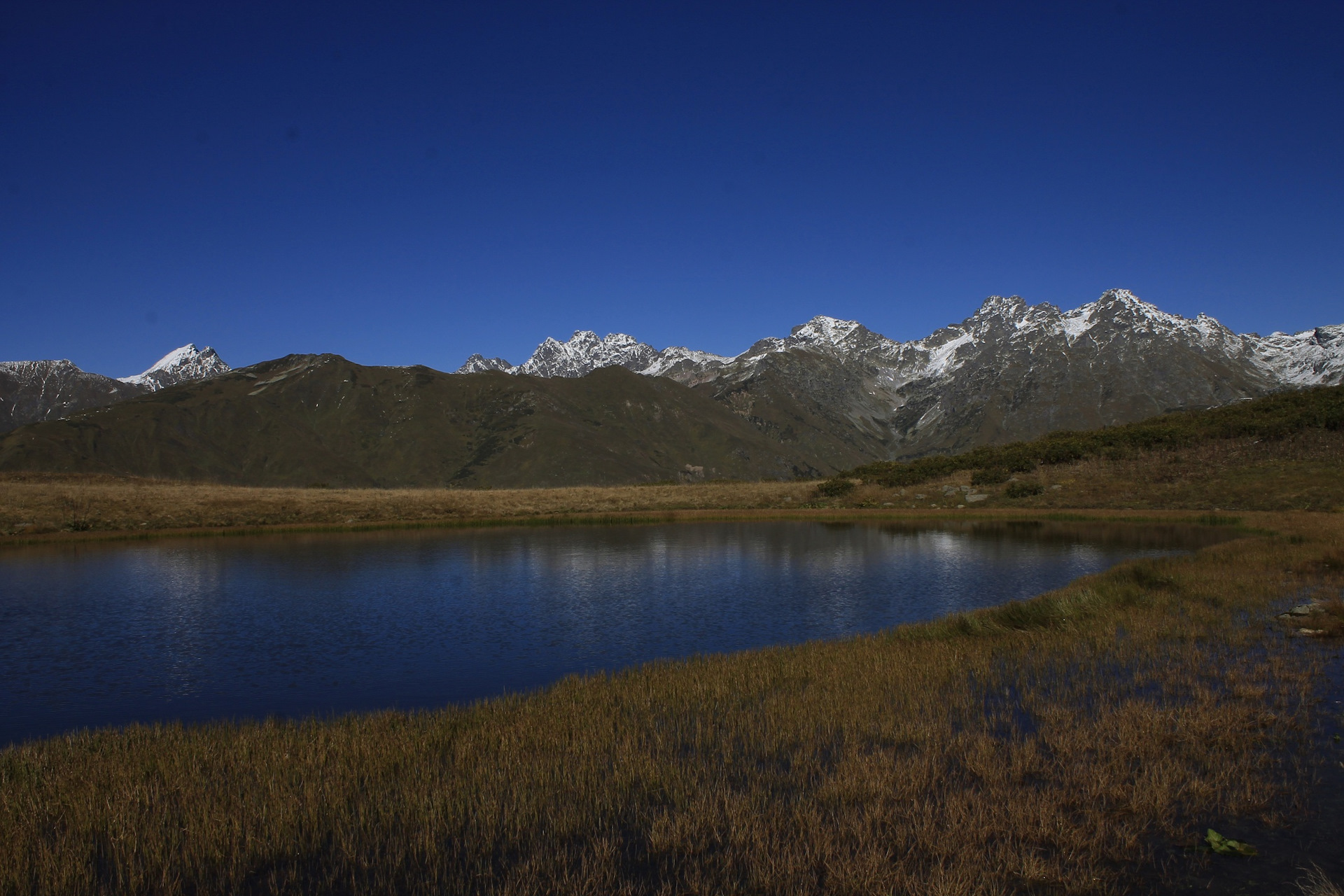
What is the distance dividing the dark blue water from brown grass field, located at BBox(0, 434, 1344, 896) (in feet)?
12.6

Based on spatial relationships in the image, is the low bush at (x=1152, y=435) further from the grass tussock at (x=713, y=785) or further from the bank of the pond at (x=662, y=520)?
the grass tussock at (x=713, y=785)

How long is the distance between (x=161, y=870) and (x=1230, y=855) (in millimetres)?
12833

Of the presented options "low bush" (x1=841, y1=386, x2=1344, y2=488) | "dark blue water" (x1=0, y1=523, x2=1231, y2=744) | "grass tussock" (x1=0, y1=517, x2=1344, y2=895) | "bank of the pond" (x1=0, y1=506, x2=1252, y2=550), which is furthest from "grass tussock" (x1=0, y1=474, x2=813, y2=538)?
"grass tussock" (x1=0, y1=517, x2=1344, y2=895)

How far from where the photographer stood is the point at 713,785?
11711 millimetres

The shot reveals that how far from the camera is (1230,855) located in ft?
30.2

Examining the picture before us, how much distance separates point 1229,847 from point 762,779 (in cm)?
587

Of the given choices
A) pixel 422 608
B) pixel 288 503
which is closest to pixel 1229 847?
pixel 422 608

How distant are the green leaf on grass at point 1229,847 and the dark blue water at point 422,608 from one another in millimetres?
14465

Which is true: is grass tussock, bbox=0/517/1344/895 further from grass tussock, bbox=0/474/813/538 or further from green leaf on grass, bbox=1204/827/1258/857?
grass tussock, bbox=0/474/813/538

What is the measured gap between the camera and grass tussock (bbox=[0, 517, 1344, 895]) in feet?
30.4

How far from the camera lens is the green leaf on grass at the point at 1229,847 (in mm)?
9203

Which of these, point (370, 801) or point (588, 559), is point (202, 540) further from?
point (370, 801)

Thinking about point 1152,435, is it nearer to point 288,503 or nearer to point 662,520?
point 662,520

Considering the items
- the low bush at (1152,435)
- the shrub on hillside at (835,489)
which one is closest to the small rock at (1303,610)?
the low bush at (1152,435)
